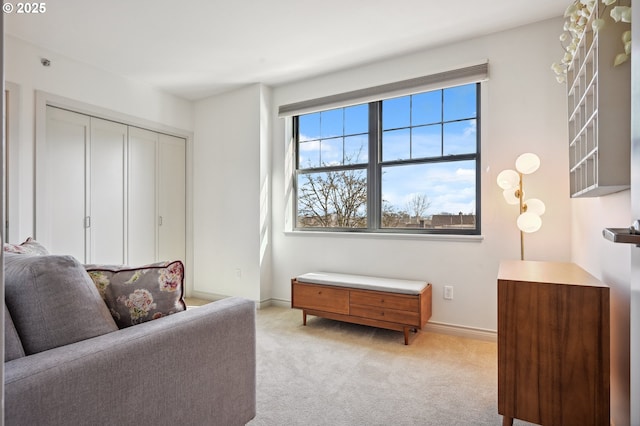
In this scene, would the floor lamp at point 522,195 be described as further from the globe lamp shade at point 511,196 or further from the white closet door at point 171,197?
the white closet door at point 171,197

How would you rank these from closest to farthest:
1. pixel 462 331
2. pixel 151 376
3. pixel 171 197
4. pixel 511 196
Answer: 1. pixel 151 376
2. pixel 511 196
3. pixel 462 331
4. pixel 171 197

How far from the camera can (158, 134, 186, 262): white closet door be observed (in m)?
4.16

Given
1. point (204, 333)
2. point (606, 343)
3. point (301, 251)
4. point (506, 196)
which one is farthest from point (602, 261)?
point (301, 251)

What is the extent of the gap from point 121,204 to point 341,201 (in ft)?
7.68

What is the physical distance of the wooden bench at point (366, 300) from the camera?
2.81 m

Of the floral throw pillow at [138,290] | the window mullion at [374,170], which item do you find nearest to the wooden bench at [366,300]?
the window mullion at [374,170]

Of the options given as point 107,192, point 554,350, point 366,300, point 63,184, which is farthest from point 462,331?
point 63,184

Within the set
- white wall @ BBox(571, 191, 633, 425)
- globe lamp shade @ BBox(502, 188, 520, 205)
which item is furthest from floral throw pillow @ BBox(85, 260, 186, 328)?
globe lamp shade @ BBox(502, 188, 520, 205)

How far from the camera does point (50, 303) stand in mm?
1058

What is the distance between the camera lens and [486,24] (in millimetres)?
2758

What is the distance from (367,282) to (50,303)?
2.39 metres

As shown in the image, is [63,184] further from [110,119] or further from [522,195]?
[522,195]

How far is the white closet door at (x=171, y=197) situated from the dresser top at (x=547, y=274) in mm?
3597

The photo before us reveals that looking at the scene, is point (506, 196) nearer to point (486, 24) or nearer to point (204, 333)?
point (486, 24)
